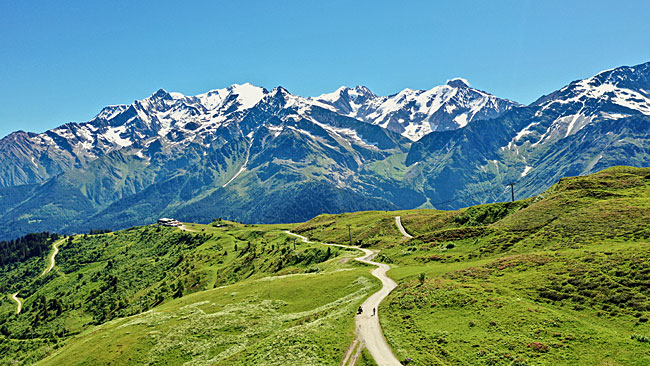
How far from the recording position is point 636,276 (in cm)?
4359

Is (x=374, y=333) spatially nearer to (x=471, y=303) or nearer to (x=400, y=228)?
(x=471, y=303)

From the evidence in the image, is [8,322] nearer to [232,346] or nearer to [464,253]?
[232,346]

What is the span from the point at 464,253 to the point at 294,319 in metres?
47.2

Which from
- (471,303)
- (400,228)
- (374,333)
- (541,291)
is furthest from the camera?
(400,228)

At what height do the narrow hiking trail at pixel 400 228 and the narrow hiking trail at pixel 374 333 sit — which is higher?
the narrow hiking trail at pixel 374 333

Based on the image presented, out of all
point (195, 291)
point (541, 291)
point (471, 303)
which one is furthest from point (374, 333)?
point (195, 291)

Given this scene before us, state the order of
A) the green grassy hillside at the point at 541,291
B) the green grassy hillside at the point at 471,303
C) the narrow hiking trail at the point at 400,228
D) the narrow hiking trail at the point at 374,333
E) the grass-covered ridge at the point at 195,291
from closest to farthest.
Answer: the green grassy hillside at the point at 541,291 → the green grassy hillside at the point at 471,303 → the narrow hiking trail at the point at 374,333 → the grass-covered ridge at the point at 195,291 → the narrow hiking trail at the point at 400,228

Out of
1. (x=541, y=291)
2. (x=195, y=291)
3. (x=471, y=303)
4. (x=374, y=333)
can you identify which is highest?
(x=374, y=333)

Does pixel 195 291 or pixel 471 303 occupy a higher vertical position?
pixel 471 303

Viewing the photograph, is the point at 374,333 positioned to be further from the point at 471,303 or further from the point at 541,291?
the point at 541,291

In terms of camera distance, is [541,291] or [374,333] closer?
[374,333]

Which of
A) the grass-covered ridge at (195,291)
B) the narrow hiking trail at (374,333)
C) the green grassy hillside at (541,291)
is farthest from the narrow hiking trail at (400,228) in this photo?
the narrow hiking trail at (374,333)

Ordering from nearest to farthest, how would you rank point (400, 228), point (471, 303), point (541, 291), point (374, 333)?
point (374, 333), point (471, 303), point (541, 291), point (400, 228)

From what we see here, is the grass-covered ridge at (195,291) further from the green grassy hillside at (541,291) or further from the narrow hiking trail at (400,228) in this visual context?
the narrow hiking trail at (400,228)
